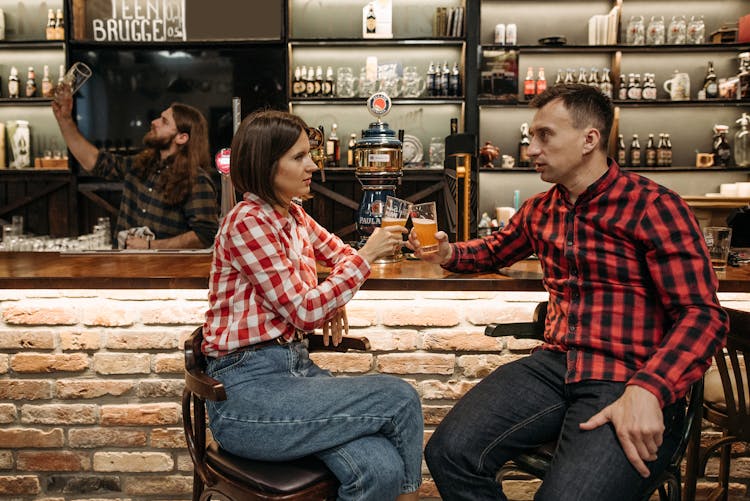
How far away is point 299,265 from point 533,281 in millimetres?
741

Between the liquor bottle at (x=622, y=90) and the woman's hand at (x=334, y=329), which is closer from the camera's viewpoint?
the woman's hand at (x=334, y=329)

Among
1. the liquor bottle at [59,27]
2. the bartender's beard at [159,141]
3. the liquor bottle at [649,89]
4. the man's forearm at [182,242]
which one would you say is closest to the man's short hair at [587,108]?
the man's forearm at [182,242]

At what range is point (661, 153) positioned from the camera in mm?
5219

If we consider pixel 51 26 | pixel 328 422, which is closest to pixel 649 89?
pixel 51 26

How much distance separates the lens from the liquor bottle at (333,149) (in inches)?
203

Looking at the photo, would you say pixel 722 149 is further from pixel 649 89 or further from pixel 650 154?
pixel 649 89

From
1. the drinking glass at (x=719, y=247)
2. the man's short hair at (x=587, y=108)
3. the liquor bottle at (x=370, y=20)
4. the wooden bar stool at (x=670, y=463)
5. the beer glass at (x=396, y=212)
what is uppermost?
the liquor bottle at (x=370, y=20)

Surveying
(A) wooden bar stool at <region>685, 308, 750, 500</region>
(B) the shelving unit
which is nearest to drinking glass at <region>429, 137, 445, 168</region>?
(B) the shelving unit

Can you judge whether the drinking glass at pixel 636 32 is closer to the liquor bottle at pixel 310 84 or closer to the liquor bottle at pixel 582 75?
the liquor bottle at pixel 582 75

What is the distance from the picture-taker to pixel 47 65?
17.3 feet

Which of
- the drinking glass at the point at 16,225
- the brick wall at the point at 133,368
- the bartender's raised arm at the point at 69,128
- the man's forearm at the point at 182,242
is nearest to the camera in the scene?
the brick wall at the point at 133,368

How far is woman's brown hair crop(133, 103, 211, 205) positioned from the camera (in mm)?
3383

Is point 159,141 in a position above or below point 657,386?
above

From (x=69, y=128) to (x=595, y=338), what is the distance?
311cm
